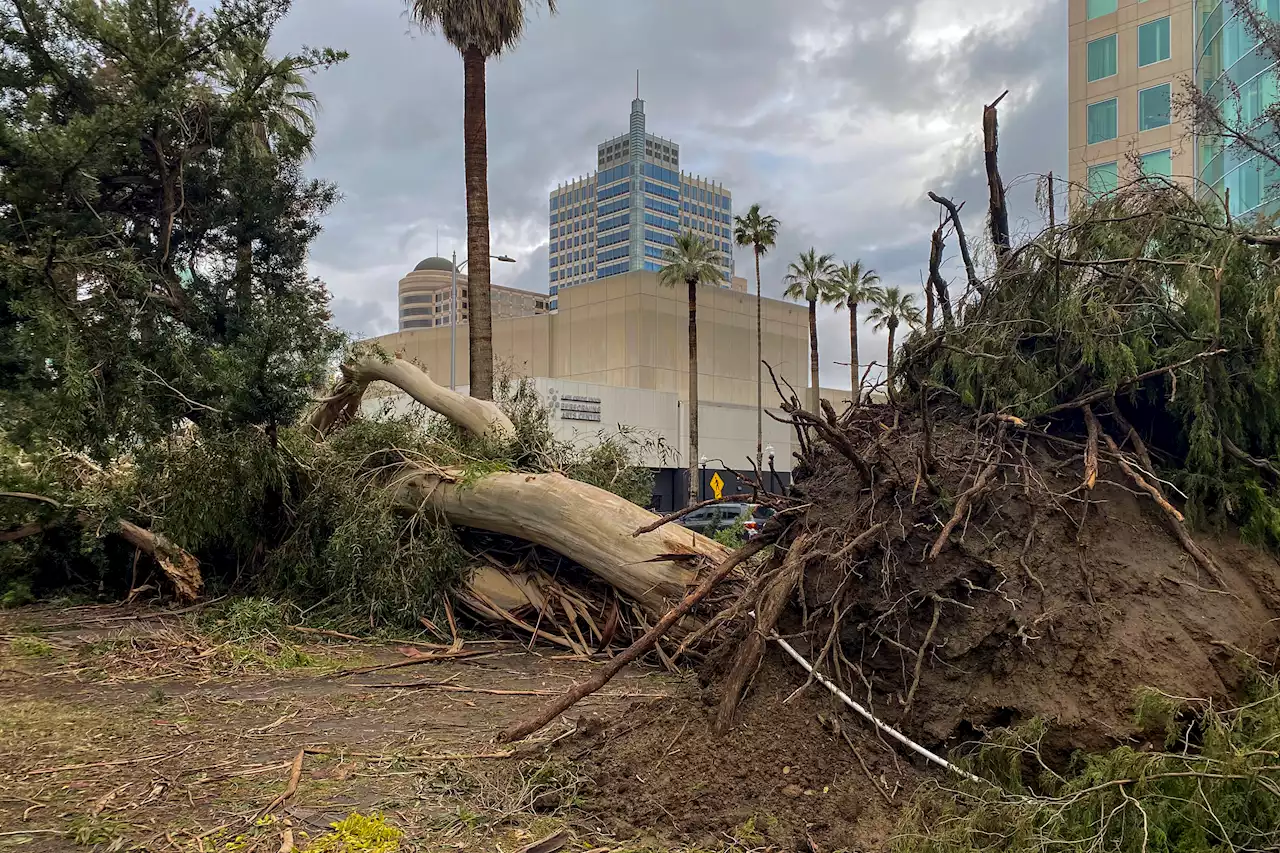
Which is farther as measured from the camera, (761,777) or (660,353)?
(660,353)

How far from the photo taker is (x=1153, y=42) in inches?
1248

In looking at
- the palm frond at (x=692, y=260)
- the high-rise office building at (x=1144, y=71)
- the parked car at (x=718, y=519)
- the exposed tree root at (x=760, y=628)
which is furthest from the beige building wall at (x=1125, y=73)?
the exposed tree root at (x=760, y=628)

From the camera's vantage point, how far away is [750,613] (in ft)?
14.8

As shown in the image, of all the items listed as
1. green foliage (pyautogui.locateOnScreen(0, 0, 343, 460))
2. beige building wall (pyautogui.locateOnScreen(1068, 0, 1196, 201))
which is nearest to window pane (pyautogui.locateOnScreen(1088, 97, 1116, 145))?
beige building wall (pyautogui.locateOnScreen(1068, 0, 1196, 201))

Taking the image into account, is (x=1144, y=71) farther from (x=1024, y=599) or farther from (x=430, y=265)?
(x=430, y=265)

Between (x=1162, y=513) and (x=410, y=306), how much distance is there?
98.2 meters

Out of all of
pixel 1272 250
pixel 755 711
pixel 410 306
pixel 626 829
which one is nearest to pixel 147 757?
pixel 626 829

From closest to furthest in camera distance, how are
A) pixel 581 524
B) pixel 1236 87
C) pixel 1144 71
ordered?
pixel 581 524 < pixel 1236 87 < pixel 1144 71

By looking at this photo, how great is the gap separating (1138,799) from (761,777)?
1433mm

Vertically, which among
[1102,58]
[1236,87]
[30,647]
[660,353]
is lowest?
[30,647]

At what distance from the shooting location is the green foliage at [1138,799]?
2.83 m

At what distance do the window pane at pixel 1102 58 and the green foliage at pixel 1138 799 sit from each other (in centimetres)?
3633

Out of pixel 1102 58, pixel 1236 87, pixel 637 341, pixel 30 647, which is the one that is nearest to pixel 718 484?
pixel 30 647

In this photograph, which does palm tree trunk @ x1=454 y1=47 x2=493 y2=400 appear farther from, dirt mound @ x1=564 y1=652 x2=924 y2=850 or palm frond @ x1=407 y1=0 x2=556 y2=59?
dirt mound @ x1=564 y1=652 x2=924 y2=850
